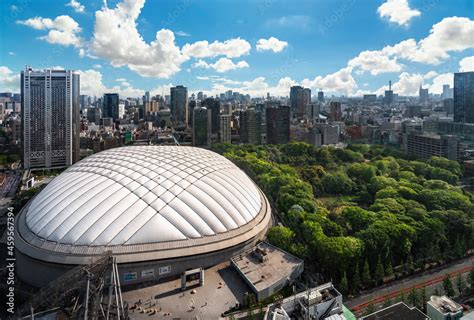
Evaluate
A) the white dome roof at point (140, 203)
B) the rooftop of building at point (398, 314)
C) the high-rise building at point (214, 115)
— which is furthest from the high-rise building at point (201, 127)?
the rooftop of building at point (398, 314)

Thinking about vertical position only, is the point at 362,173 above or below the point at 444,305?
above

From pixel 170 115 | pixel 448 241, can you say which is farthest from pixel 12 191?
pixel 170 115

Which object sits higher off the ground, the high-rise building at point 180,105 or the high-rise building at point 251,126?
the high-rise building at point 180,105

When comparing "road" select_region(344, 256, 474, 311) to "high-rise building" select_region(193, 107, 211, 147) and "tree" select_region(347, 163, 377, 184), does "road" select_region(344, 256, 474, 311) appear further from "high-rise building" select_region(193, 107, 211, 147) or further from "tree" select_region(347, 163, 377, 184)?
"high-rise building" select_region(193, 107, 211, 147)

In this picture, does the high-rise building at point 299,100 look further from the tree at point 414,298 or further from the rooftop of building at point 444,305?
the rooftop of building at point 444,305

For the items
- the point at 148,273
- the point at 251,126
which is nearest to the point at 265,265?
the point at 148,273

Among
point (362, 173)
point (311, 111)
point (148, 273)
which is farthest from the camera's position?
point (311, 111)

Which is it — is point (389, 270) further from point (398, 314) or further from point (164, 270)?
point (164, 270)
